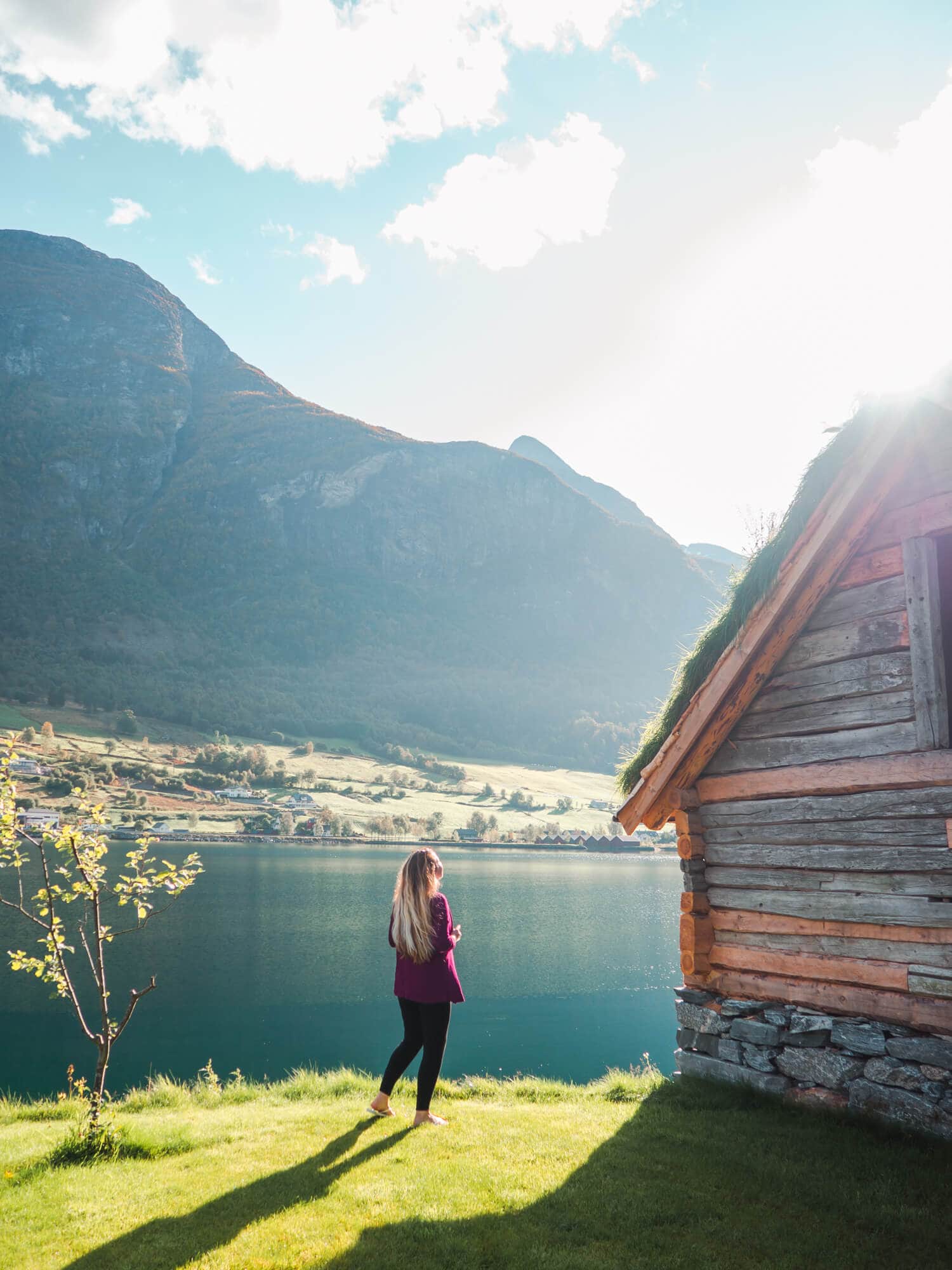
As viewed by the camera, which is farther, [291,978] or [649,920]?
[649,920]

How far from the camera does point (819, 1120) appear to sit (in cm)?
684

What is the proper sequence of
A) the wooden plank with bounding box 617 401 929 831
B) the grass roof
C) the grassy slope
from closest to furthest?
the wooden plank with bounding box 617 401 929 831
the grass roof
the grassy slope

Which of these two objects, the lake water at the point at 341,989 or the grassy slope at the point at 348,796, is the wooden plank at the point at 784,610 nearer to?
the lake water at the point at 341,989

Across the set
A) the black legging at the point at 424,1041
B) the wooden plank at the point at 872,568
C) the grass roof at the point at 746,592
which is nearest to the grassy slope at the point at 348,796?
the black legging at the point at 424,1041

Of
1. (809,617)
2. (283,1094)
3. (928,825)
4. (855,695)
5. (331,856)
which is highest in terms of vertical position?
(809,617)

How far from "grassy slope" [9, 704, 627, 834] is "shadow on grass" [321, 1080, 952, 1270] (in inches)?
4453

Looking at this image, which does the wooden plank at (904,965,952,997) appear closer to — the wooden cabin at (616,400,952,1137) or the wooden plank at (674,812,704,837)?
the wooden cabin at (616,400,952,1137)

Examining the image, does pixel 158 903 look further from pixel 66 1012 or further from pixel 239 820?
pixel 239 820

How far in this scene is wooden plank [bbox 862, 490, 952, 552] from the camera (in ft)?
22.7

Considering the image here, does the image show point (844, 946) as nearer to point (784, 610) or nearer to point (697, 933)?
point (697, 933)

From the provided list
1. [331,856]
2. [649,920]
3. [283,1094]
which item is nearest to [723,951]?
[283,1094]

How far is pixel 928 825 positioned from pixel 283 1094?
10127 millimetres

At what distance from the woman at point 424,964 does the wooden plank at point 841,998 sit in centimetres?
339

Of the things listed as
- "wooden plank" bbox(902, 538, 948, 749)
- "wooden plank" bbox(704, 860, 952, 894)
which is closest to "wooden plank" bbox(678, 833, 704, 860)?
"wooden plank" bbox(704, 860, 952, 894)
